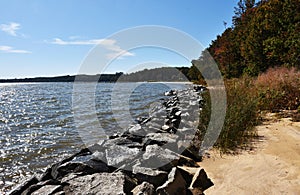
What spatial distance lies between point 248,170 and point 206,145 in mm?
1100

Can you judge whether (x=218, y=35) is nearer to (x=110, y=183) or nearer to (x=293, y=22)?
(x=293, y=22)

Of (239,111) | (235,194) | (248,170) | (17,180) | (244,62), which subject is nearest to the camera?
(235,194)

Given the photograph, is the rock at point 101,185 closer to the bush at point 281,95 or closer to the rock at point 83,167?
the rock at point 83,167

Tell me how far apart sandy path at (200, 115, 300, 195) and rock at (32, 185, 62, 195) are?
166 centimetres

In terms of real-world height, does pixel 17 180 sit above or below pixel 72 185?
below

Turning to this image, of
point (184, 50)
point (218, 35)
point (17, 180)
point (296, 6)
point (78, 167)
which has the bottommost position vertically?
point (17, 180)

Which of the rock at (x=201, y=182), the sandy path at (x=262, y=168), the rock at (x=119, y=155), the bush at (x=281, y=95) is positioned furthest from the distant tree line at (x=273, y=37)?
the rock at (x=201, y=182)

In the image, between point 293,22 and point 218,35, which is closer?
point 293,22

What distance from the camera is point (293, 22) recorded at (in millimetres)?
11781

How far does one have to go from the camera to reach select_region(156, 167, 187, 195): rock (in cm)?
244

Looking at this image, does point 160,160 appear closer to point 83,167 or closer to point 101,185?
point 101,185

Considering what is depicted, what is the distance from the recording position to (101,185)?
100 inches

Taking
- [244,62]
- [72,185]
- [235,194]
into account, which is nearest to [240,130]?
[235,194]

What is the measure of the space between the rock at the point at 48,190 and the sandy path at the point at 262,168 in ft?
5.44
